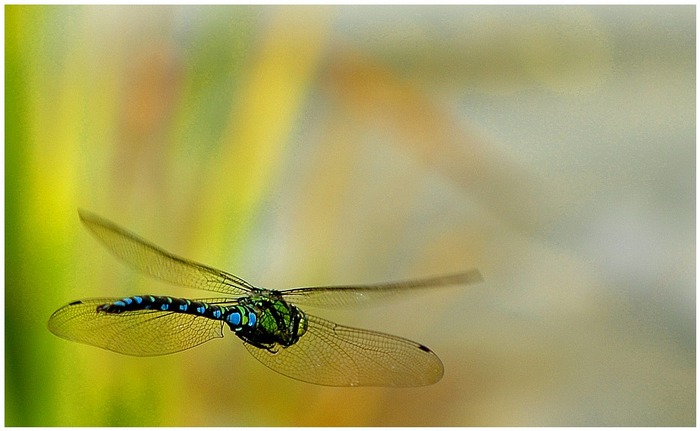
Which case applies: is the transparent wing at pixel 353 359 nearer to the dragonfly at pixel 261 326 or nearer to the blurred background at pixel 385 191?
the dragonfly at pixel 261 326

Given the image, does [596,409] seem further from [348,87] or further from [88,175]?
[88,175]

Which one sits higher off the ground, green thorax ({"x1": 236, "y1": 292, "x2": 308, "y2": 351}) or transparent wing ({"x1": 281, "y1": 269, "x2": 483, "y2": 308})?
transparent wing ({"x1": 281, "y1": 269, "x2": 483, "y2": 308})

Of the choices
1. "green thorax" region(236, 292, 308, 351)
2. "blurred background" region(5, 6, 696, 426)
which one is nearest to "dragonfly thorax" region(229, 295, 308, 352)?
"green thorax" region(236, 292, 308, 351)

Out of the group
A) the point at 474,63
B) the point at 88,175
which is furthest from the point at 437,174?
the point at 88,175

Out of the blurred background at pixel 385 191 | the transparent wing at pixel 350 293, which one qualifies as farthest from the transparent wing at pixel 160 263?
the blurred background at pixel 385 191

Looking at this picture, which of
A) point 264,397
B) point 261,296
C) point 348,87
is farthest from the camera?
point 348,87

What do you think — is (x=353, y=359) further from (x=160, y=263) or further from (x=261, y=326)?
(x=160, y=263)

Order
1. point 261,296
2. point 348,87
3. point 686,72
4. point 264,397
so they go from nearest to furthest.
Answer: point 261,296 < point 264,397 < point 686,72 < point 348,87

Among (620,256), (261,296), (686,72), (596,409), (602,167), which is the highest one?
(686,72)

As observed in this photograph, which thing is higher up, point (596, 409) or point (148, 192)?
point (148, 192)

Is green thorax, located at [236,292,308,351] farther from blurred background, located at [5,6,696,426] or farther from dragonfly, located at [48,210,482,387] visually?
blurred background, located at [5,6,696,426]
